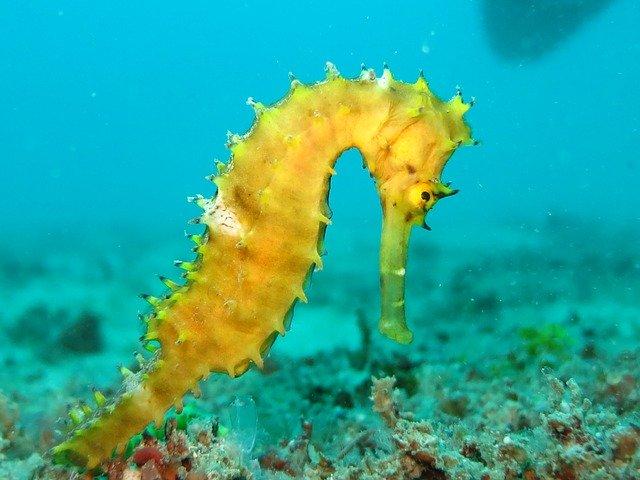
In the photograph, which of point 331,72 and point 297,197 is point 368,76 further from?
point 297,197

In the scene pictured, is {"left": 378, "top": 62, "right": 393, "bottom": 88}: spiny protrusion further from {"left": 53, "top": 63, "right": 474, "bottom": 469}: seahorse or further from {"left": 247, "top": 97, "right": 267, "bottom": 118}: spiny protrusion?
{"left": 247, "top": 97, "right": 267, "bottom": 118}: spiny protrusion

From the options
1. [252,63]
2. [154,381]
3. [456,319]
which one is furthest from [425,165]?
[252,63]

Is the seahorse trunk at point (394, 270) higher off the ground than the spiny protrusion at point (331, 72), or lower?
lower

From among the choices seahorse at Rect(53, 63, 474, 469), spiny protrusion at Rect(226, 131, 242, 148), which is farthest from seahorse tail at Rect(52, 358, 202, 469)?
spiny protrusion at Rect(226, 131, 242, 148)

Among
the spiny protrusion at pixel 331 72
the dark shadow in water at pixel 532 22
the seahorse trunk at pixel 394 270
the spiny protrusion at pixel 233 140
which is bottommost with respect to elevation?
the seahorse trunk at pixel 394 270

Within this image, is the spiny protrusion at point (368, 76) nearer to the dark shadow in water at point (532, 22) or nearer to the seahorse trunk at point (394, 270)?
the seahorse trunk at point (394, 270)

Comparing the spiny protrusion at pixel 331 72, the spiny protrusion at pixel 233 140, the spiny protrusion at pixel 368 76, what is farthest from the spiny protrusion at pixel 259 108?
the spiny protrusion at pixel 368 76

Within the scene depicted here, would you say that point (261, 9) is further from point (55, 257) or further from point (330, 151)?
point (330, 151)
